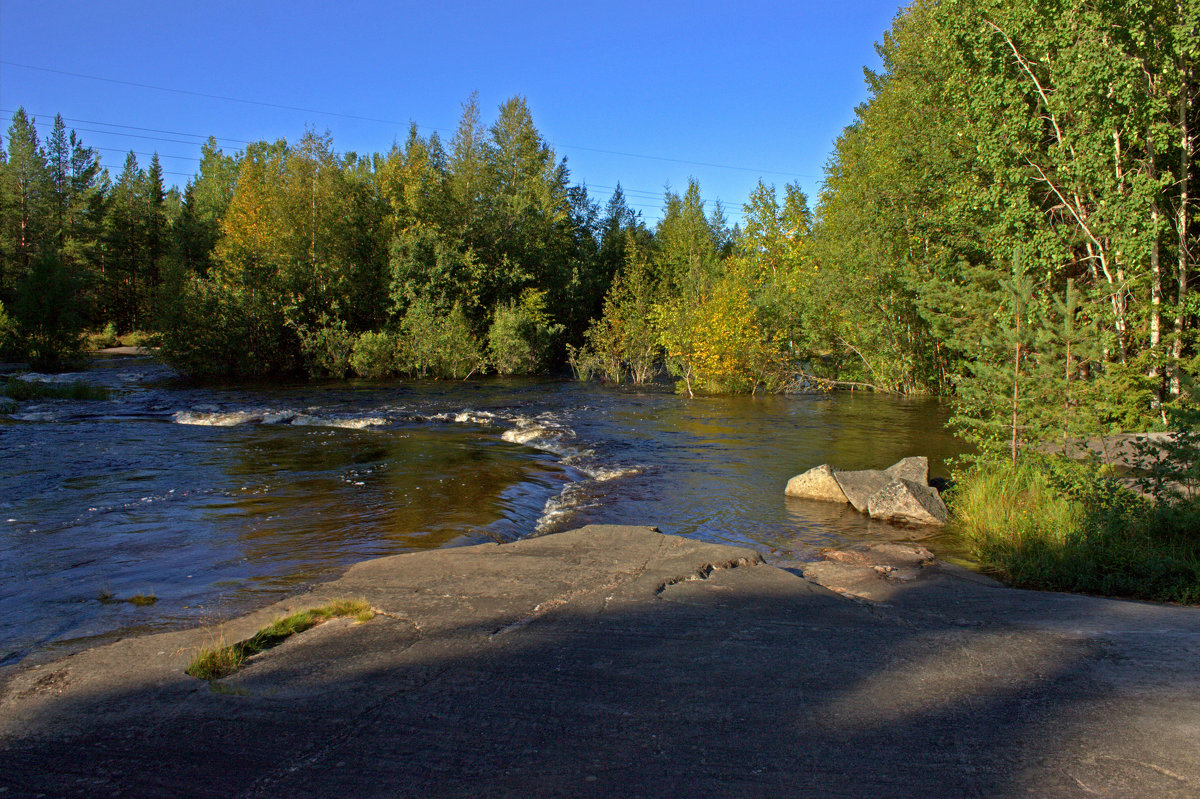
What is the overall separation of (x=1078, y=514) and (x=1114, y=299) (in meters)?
9.74

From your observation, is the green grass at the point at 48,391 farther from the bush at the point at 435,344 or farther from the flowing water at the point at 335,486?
the bush at the point at 435,344

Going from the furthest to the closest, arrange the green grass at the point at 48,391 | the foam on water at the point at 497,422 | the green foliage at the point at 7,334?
1. the green foliage at the point at 7,334
2. the green grass at the point at 48,391
3. the foam on water at the point at 497,422

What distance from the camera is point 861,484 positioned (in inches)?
449

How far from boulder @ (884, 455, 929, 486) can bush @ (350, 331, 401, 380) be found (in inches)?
1053

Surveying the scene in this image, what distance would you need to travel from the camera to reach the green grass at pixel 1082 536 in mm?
7207

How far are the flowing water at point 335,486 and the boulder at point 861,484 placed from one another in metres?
0.27

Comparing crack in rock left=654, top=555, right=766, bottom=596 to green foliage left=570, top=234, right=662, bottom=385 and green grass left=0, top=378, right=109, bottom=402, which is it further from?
green foliage left=570, top=234, right=662, bottom=385

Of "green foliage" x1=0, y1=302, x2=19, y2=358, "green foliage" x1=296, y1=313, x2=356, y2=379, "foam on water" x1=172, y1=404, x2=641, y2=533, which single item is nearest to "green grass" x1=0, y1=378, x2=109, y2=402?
"foam on water" x1=172, y1=404, x2=641, y2=533

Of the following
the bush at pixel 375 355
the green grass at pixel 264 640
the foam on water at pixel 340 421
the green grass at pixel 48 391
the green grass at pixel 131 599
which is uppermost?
the bush at pixel 375 355

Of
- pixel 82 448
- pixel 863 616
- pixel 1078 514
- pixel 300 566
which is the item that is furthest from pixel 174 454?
pixel 1078 514

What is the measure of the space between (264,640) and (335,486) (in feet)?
A: 24.9

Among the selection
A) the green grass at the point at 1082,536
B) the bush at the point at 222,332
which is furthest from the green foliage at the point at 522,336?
the green grass at the point at 1082,536

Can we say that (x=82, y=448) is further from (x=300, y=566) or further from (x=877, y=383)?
(x=877, y=383)

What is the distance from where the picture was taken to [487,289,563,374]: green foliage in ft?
116
